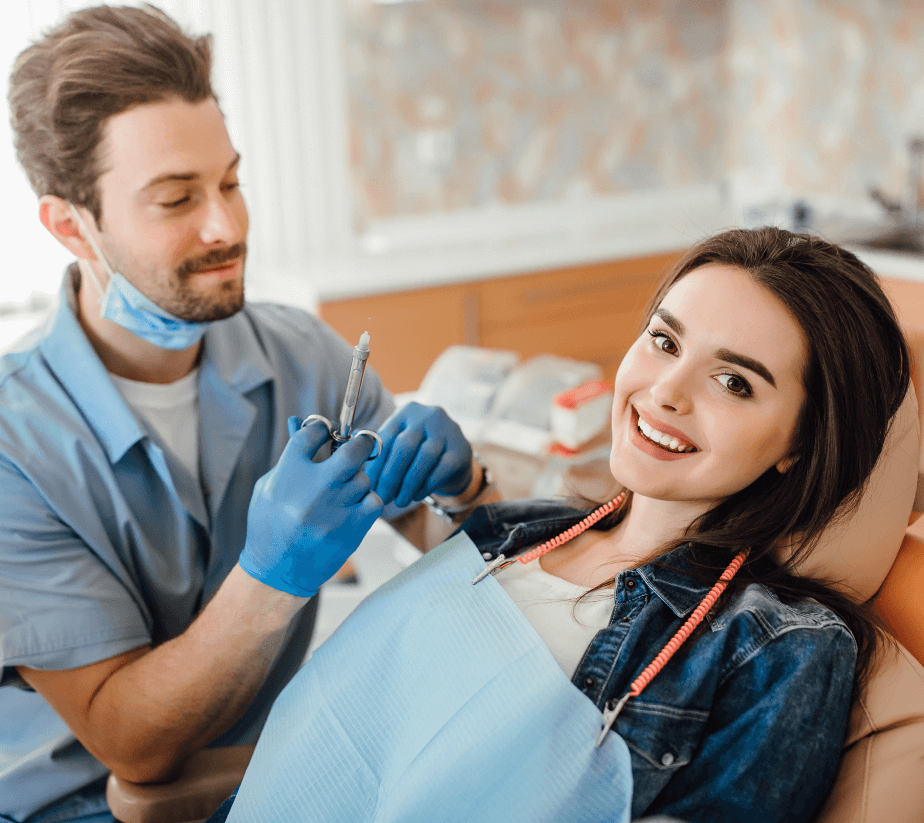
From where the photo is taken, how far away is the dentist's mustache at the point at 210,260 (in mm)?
1448

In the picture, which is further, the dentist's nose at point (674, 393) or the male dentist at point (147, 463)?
the male dentist at point (147, 463)

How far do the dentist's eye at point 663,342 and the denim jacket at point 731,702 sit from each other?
12.9 inches

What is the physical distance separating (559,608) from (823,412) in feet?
1.40

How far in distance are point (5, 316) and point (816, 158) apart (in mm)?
3576

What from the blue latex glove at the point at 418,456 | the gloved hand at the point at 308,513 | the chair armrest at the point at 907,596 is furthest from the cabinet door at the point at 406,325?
the chair armrest at the point at 907,596

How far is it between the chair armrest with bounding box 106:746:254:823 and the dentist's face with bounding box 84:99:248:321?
71cm

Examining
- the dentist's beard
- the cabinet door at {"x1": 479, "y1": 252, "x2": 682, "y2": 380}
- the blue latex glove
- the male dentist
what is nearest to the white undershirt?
the male dentist

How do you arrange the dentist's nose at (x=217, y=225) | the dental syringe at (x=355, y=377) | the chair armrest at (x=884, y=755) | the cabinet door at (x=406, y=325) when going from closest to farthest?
the chair armrest at (x=884, y=755)
the dental syringe at (x=355, y=377)
the dentist's nose at (x=217, y=225)
the cabinet door at (x=406, y=325)

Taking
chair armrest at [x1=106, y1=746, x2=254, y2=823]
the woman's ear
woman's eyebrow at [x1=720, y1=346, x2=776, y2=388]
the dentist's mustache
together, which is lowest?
chair armrest at [x1=106, y1=746, x2=254, y2=823]

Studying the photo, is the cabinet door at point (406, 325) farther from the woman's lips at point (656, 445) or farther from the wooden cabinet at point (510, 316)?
the woman's lips at point (656, 445)

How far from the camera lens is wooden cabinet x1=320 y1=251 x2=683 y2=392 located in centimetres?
336

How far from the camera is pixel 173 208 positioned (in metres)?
1.44

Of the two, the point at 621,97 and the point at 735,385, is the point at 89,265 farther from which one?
the point at 621,97

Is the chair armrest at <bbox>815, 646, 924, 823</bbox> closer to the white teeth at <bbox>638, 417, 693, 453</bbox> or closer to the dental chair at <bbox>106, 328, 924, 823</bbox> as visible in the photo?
the dental chair at <bbox>106, 328, 924, 823</bbox>
